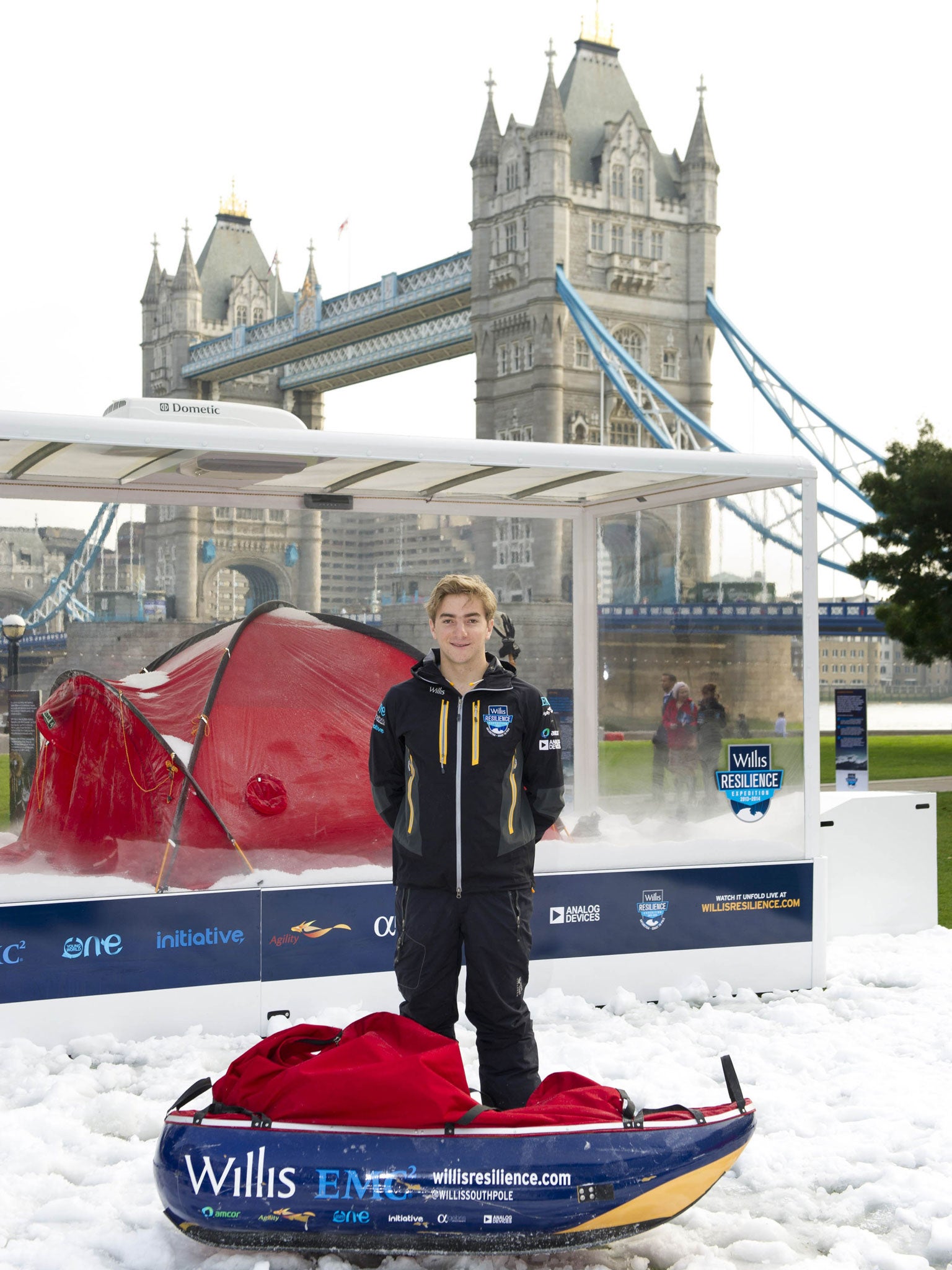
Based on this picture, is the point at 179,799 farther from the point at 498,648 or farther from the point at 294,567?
the point at 498,648

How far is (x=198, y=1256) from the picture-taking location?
2.54 metres

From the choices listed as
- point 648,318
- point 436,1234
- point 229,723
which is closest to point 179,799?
point 229,723

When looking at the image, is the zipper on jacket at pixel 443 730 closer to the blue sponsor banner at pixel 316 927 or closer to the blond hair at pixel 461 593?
the blond hair at pixel 461 593

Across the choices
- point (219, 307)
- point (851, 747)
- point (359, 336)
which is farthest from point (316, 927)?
point (219, 307)

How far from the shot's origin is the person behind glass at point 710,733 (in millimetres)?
4816

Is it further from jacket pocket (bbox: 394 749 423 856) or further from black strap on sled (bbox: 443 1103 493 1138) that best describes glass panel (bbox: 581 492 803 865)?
black strap on sled (bbox: 443 1103 493 1138)

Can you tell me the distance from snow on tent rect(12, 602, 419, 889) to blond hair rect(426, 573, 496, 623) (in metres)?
1.76

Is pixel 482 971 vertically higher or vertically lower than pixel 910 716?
higher

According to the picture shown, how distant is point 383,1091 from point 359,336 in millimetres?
50843

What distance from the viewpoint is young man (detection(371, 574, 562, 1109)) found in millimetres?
2779

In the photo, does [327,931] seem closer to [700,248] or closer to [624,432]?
[624,432]

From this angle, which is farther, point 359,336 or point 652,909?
point 359,336

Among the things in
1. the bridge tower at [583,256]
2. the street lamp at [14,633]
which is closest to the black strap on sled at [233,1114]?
the street lamp at [14,633]

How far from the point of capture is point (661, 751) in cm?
504
